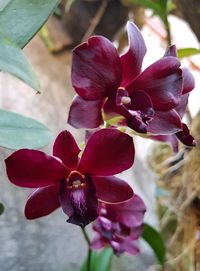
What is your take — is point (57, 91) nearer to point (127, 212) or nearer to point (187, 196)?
point (187, 196)

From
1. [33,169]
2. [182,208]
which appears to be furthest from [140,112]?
[182,208]

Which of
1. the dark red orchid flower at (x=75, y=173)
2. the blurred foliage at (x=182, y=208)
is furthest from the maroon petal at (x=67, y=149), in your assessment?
the blurred foliage at (x=182, y=208)

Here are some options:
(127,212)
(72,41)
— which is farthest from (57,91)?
(127,212)

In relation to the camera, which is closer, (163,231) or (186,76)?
(186,76)

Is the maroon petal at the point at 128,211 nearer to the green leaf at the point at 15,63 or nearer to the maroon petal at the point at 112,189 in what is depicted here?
the maroon petal at the point at 112,189

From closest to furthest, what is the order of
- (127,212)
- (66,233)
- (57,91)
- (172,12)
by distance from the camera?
(127,212), (66,233), (57,91), (172,12)

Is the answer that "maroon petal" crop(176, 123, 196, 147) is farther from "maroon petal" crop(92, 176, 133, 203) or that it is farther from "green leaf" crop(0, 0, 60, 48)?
"green leaf" crop(0, 0, 60, 48)

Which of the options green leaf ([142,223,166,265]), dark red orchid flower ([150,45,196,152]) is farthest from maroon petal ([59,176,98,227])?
green leaf ([142,223,166,265])

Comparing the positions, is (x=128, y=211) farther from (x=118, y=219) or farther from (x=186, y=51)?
(x=186, y=51)
